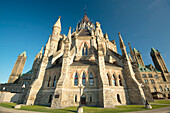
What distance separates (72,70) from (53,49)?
1073cm

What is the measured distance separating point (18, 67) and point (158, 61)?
8148 cm

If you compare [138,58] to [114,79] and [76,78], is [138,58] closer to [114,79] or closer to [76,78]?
[114,79]

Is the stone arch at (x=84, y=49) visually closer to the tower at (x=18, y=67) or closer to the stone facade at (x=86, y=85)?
the stone facade at (x=86, y=85)

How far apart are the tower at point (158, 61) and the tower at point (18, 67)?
78.6 meters

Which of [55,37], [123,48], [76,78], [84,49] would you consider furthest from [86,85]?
[55,37]

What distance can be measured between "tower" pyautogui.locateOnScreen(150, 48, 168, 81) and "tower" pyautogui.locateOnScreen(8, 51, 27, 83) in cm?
7856

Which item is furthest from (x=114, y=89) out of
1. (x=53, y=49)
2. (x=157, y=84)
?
→ (x=157, y=84)

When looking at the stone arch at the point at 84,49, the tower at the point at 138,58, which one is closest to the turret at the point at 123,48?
the stone arch at the point at 84,49

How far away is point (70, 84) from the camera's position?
1510 centimetres

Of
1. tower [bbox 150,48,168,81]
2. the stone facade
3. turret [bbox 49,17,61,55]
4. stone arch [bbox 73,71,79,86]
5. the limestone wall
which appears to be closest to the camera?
the stone facade

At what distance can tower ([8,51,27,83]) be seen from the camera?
46547 millimetres

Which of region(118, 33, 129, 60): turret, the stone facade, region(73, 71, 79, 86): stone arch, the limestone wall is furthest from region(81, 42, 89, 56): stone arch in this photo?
the limestone wall

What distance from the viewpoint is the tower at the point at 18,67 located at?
153ft

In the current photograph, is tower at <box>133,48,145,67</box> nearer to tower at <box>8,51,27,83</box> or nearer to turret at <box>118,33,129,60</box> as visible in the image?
turret at <box>118,33,129,60</box>
